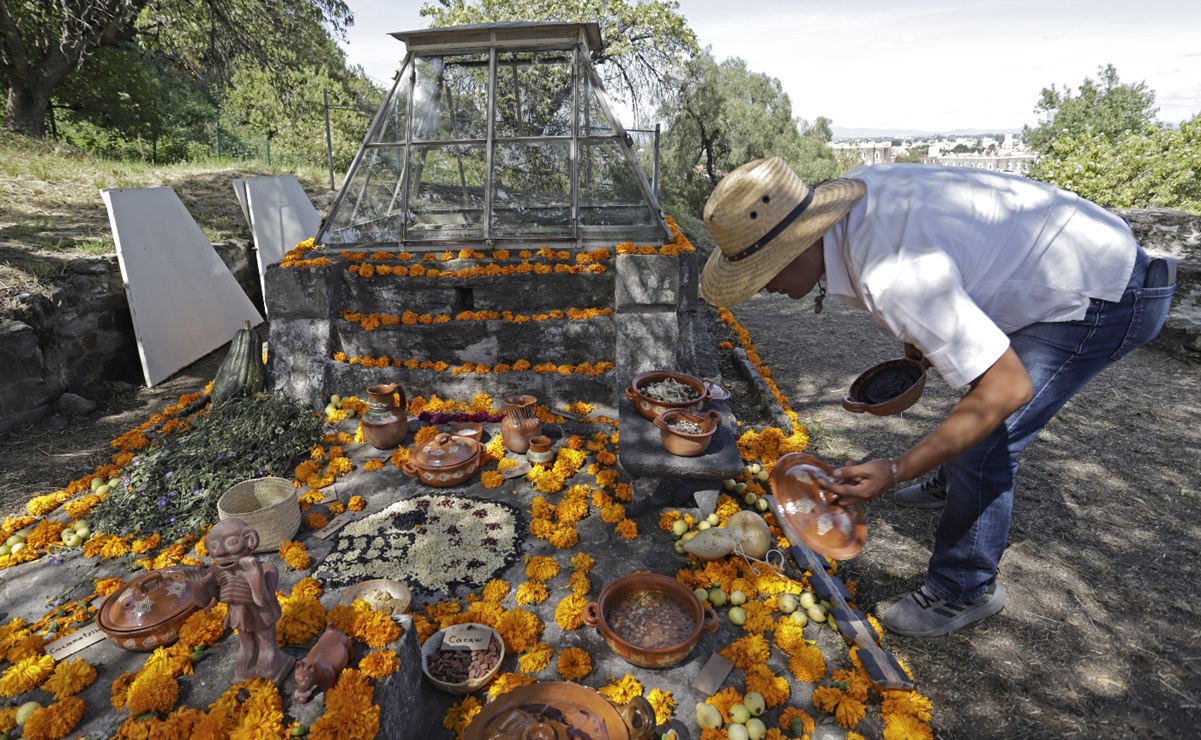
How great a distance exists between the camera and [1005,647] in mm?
2859

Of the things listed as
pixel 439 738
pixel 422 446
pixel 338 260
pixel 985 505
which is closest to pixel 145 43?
pixel 338 260

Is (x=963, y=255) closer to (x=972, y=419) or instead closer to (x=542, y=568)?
(x=972, y=419)

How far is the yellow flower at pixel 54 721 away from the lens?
86.9 inches

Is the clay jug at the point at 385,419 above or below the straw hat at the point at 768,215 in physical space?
below

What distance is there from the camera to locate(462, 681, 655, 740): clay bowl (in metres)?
1.99

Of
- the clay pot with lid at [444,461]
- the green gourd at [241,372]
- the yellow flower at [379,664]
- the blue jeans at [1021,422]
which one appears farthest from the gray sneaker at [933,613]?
the green gourd at [241,372]

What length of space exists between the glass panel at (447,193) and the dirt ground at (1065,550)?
10.4 ft

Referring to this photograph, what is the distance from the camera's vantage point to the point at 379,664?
82.6 inches

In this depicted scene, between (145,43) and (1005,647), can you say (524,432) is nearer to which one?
(1005,647)

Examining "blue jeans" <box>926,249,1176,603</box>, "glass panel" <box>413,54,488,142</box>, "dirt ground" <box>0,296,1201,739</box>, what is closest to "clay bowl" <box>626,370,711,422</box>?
"dirt ground" <box>0,296,1201,739</box>

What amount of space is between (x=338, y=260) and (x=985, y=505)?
5.56 m

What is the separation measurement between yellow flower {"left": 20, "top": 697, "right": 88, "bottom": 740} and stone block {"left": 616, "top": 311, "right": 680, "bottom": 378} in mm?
3928

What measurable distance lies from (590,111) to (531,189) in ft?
3.42

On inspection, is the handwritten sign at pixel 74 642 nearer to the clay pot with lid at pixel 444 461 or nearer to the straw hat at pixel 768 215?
the clay pot with lid at pixel 444 461
